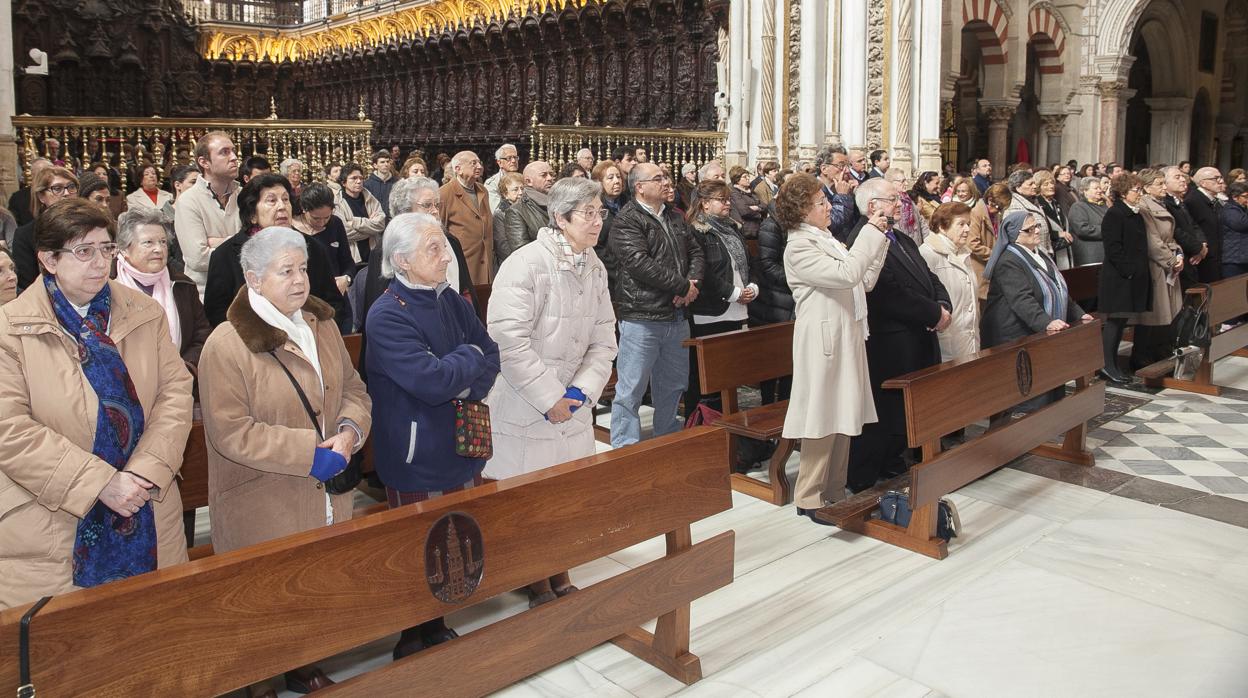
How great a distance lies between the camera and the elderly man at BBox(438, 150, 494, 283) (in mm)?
6137

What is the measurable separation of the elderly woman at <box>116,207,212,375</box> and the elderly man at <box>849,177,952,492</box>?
2.89 meters

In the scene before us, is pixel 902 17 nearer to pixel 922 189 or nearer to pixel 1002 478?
pixel 922 189

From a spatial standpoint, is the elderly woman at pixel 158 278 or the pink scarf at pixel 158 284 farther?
the pink scarf at pixel 158 284

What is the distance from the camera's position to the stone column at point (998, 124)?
14797mm

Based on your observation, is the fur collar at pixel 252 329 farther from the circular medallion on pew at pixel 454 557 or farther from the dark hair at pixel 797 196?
the dark hair at pixel 797 196

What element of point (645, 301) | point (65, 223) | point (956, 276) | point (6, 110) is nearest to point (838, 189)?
point (956, 276)

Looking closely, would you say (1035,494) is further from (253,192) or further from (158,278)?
(158,278)

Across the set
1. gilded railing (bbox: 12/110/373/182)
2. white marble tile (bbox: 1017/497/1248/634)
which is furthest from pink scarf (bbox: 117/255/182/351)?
gilded railing (bbox: 12/110/373/182)

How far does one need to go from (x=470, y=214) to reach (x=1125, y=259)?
4547 mm

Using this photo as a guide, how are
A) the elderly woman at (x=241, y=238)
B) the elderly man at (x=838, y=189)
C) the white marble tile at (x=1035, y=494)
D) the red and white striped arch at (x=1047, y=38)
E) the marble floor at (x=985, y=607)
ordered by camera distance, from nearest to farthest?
the marble floor at (x=985, y=607) < the elderly woman at (x=241, y=238) < the white marble tile at (x=1035, y=494) < the elderly man at (x=838, y=189) < the red and white striped arch at (x=1047, y=38)

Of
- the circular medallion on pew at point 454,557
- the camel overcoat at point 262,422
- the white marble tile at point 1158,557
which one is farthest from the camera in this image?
the white marble tile at point 1158,557

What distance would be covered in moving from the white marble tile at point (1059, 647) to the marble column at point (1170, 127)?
18.6m

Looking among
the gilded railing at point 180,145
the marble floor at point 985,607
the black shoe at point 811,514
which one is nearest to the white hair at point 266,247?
the marble floor at point 985,607

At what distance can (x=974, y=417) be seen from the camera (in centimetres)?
435
